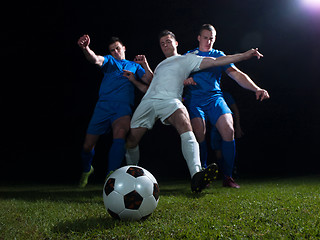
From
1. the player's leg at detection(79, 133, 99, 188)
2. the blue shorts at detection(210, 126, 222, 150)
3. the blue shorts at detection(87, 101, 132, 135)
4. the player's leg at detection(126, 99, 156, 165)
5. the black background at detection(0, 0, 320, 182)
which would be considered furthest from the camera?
the black background at detection(0, 0, 320, 182)

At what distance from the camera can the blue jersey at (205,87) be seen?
3434mm

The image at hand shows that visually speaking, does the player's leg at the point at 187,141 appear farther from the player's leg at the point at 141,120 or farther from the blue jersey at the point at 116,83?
the blue jersey at the point at 116,83

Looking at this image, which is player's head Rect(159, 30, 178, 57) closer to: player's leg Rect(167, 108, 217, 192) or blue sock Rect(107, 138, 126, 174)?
player's leg Rect(167, 108, 217, 192)

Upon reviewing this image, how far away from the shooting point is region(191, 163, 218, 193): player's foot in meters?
2.26

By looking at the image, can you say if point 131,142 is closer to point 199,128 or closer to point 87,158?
point 199,128

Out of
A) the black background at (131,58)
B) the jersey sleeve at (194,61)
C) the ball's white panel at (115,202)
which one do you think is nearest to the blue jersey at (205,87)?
the jersey sleeve at (194,61)

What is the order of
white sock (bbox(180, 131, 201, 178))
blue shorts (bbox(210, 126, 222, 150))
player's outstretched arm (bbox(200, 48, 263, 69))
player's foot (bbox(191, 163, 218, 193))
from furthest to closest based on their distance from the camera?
1. blue shorts (bbox(210, 126, 222, 150))
2. player's outstretched arm (bbox(200, 48, 263, 69))
3. white sock (bbox(180, 131, 201, 178))
4. player's foot (bbox(191, 163, 218, 193))

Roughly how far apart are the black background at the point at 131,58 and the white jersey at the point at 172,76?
159 inches

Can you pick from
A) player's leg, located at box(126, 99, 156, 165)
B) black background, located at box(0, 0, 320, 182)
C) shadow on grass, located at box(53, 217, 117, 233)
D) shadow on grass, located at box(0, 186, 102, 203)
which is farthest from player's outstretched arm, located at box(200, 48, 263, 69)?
black background, located at box(0, 0, 320, 182)

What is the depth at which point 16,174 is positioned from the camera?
6055 mm

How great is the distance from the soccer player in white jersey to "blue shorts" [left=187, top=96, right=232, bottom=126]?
0.47 m

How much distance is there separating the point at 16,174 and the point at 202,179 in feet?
16.6

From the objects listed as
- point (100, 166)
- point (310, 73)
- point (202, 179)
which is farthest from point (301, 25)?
point (202, 179)

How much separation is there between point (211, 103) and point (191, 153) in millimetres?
952
